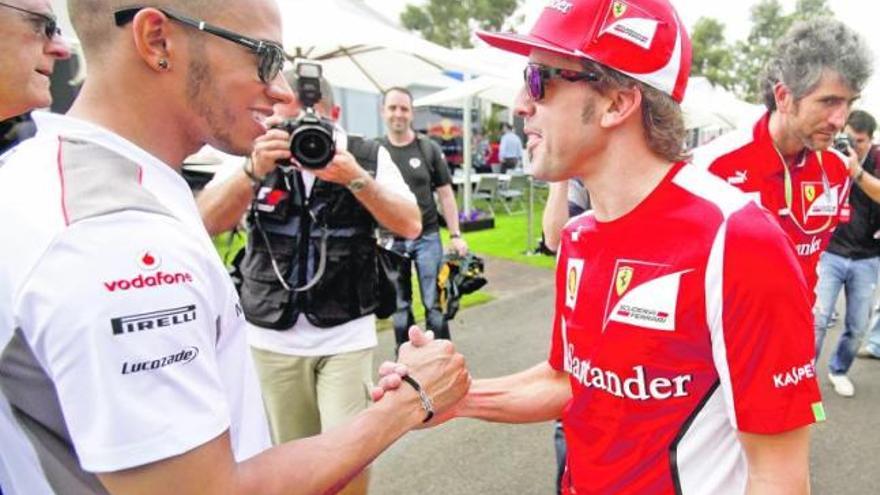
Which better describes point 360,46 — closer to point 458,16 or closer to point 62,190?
point 62,190

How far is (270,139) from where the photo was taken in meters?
2.44

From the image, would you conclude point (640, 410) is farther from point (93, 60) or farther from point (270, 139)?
point (270, 139)

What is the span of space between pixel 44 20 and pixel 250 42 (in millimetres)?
943

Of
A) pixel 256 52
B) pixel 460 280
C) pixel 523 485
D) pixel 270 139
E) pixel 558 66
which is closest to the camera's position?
pixel 256 52

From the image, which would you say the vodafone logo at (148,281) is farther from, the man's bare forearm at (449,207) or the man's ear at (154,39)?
the man's bare forearm at (449,207)

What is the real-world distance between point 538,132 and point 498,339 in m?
4.74

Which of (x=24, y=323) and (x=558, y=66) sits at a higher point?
(x=558, y=66)

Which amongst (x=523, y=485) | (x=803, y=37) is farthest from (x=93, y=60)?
(x=523, y=485)

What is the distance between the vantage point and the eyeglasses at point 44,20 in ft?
5.62

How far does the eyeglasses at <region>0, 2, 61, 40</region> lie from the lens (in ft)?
5.62

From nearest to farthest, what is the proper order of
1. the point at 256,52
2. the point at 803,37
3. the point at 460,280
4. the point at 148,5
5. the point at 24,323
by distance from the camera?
the point at 24,323
the point at 148,5
the point at 256,52
the point at 803,37
the point at 460,280

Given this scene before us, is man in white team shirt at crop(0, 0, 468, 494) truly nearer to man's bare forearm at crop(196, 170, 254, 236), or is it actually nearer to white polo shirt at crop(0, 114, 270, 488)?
white polo shirt at crop(0, 114, 270, 488)

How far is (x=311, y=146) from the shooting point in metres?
2.41

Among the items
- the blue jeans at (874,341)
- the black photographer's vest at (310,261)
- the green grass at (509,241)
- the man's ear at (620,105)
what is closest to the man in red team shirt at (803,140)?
the man's ear at (620,105)
